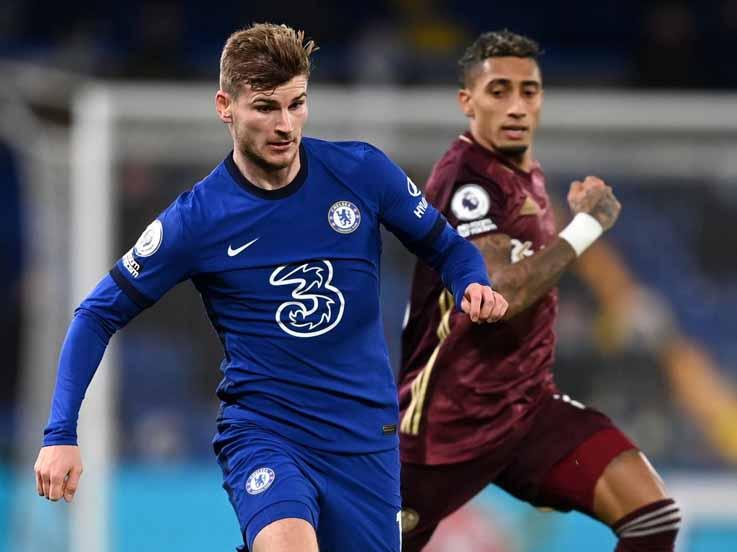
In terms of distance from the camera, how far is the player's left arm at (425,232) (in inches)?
170

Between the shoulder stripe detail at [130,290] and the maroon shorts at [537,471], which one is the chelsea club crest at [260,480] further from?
the maroon shorts at [537,471]

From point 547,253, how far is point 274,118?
3.56 ft

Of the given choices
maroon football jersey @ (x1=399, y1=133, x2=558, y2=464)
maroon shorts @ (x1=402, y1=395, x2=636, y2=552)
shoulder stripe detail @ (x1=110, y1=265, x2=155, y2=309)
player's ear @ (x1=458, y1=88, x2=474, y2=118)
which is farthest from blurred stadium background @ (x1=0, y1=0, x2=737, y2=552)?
shoulder stripe detail @ (x1=110, y1=265, x2=155, y2=309)

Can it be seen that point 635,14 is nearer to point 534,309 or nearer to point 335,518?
point 534,309

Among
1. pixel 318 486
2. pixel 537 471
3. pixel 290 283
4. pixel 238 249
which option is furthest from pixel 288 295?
pixel 537 471

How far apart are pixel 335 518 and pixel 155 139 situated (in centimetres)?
506

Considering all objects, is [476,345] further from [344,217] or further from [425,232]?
[344,217]

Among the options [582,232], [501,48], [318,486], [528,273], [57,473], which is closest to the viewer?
[57,473]

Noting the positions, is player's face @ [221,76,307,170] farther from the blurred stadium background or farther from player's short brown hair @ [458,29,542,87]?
the blurred stadium background

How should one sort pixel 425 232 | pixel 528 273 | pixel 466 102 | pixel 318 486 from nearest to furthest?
pixel 318 486, pixel 425 232, pixel 528 273, pixel 466 102

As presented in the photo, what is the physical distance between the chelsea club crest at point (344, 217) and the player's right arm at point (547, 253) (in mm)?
586

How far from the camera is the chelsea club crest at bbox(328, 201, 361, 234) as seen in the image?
14.0 ft

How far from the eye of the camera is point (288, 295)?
423cm

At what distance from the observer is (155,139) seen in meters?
8.92
